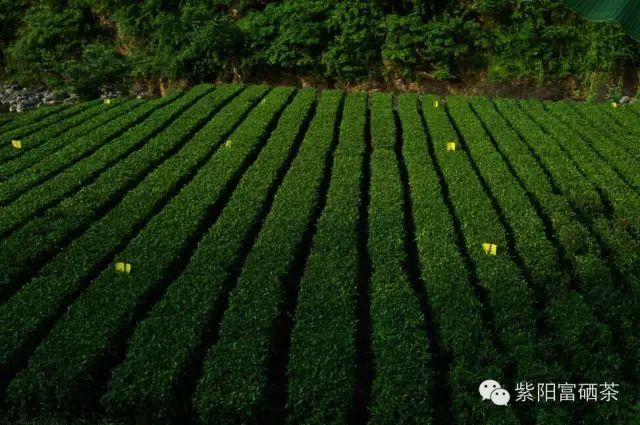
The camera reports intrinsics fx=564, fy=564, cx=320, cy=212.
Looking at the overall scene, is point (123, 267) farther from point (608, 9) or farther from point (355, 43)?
point (355, 43)

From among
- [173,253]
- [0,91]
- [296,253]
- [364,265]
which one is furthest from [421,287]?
[0,91]

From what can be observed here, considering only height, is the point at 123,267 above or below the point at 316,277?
above

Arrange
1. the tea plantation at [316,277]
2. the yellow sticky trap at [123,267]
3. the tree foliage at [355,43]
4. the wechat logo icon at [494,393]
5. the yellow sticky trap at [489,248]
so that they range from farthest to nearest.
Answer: the tree foliage at [355,43]
the yellow sticky trap at [489,248]
the yellow sticky trap at [123,267]
the tea plantation at [316,277]
the wechat logo icon at [494,393]

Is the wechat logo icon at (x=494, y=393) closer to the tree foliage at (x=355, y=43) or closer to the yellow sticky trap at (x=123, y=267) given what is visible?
the yellow sticky trap at (x=123, y=267)

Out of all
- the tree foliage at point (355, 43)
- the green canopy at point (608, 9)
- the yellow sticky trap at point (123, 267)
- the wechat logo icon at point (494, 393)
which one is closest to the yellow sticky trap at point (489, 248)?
the wechat logo icon at point (494, 393)

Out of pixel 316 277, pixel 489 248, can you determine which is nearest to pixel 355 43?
pixel 489 248

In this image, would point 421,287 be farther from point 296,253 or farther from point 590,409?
→ point 590,409
